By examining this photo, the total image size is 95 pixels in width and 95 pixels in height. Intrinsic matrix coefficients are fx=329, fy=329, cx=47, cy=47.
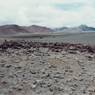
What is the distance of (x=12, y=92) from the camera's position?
32.5 feet

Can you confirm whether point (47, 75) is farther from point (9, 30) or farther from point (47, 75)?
point (9, 30)

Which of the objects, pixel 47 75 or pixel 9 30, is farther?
pixel 9 30

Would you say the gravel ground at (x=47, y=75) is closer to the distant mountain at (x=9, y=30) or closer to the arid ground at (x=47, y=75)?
the arid ground at (x=47, y=75)

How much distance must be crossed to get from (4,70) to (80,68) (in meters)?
2.97

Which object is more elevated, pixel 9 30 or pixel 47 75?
pixel 47 75

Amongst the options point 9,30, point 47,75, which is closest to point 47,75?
point 47,75

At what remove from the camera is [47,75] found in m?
11.6

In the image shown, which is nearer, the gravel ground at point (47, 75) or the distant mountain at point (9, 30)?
the gravel ground at point (47, 75)

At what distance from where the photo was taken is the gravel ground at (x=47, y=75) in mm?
10047

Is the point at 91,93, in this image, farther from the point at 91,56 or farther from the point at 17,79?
the point at 91,56

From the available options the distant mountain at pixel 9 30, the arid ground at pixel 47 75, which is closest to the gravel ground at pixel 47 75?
the arid ground at pixel 47 75

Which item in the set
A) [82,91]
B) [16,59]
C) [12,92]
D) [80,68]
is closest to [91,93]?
[82,91]

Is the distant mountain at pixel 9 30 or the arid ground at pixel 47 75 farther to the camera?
the distant mountain at pixel 9 30

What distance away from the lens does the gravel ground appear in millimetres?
10047
